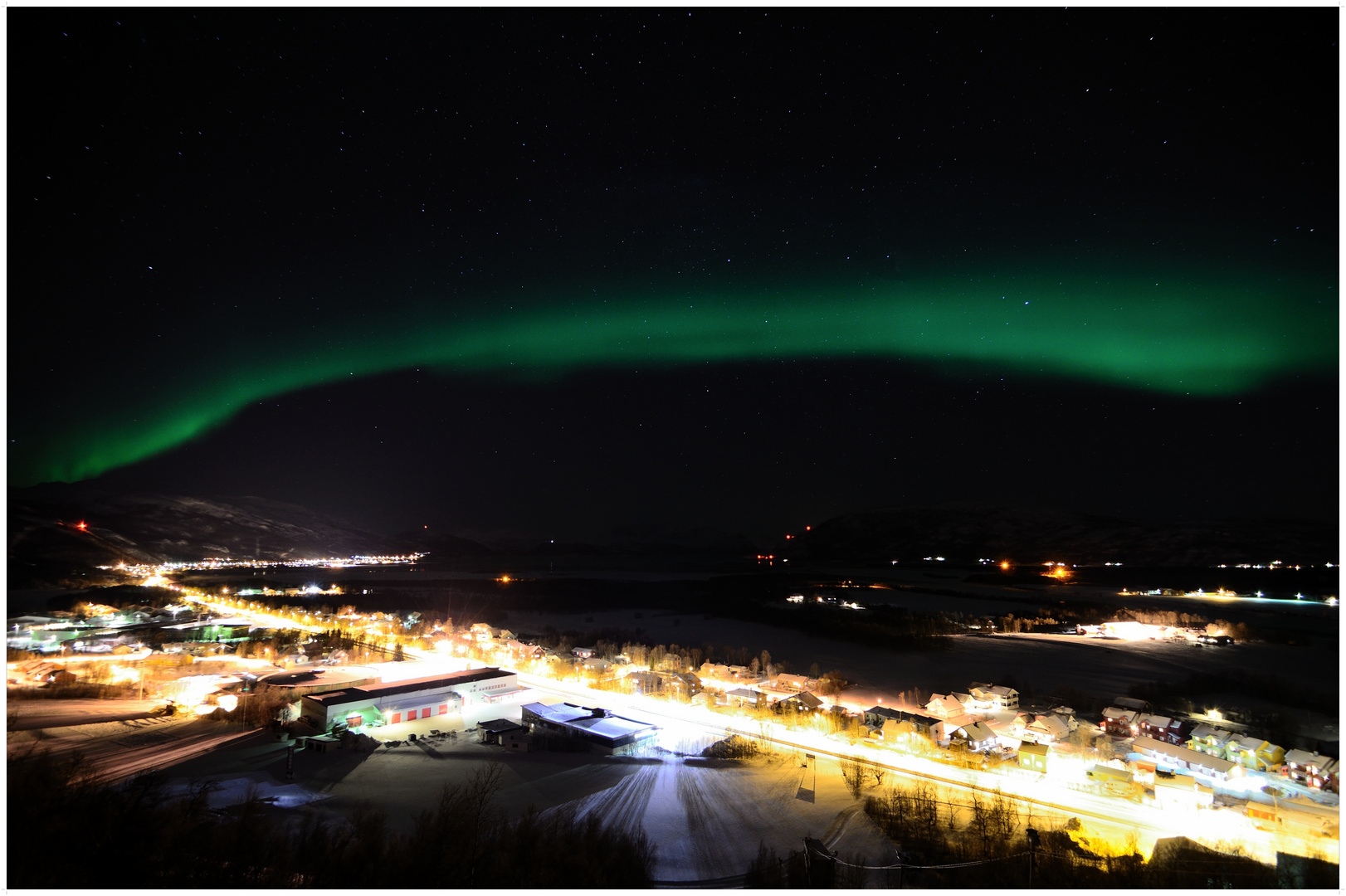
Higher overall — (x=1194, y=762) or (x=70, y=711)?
(x=1194, y=762)

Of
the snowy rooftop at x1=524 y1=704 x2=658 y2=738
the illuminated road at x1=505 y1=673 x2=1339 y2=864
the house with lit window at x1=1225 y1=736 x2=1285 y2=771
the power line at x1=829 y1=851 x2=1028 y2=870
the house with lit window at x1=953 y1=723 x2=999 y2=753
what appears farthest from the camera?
the snowy rooftop at x1=524 y1=704 x2=658 y2=738

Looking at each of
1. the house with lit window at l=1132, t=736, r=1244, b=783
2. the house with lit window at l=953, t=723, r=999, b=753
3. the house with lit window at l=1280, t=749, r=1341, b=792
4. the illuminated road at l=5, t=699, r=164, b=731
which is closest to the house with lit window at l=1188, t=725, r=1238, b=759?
the house with lit window at l=1132, t=736, r=1244, b=783

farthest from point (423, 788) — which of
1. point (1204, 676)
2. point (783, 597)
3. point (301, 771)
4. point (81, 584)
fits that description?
point (81, 584)

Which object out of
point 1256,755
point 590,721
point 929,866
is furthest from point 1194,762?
point 590,721

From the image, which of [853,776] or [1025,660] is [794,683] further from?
[1025,660]

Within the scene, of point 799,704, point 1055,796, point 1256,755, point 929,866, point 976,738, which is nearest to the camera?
point 929,866

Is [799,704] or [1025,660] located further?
[1025,660]

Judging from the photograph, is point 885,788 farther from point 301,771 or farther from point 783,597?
point 783,597

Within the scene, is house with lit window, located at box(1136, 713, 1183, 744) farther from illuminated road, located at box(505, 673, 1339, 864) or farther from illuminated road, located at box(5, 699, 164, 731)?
illuminated road, located at box(5, 699, 164, 731)

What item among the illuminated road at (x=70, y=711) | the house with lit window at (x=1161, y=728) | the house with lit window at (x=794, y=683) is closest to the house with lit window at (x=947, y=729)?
the house with lit window at (x=1161, y=728)
